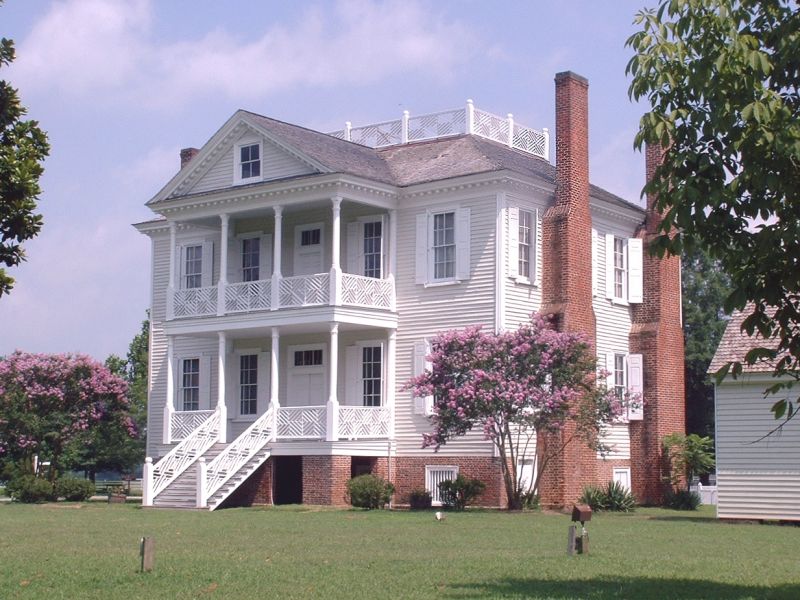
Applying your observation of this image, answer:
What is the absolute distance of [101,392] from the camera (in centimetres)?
3784

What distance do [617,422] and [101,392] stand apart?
49.0 ft

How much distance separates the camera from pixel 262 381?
36.6 m

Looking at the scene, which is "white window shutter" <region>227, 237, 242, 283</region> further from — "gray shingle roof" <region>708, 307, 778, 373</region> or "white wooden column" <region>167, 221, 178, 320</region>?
"gray shingle roof" <region>708, 307, 778, 373</region>

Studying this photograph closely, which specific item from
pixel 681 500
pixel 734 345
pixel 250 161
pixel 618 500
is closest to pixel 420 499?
pixel 618 500

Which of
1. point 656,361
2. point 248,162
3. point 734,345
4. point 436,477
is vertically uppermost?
point 248,162

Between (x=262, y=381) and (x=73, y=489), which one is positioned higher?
(x=262, y=381)

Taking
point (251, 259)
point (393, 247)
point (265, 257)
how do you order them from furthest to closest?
1. point (251, 259)
2. point (265, 257)
3. point (393, 247)

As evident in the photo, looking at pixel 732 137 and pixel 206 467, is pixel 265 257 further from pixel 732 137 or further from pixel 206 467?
pixel 732 137

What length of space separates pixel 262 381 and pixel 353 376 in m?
3.33

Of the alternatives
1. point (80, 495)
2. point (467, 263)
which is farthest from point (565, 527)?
point (80, 495)

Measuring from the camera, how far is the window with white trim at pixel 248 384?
36938 mm

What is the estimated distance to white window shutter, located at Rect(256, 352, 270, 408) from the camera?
3634cm

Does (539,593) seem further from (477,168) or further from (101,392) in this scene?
(101,392)

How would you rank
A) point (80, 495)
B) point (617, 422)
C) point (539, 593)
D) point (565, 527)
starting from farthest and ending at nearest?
point (80, 495) → point (617, 422) → point (565, 527) → point (539, 593)
